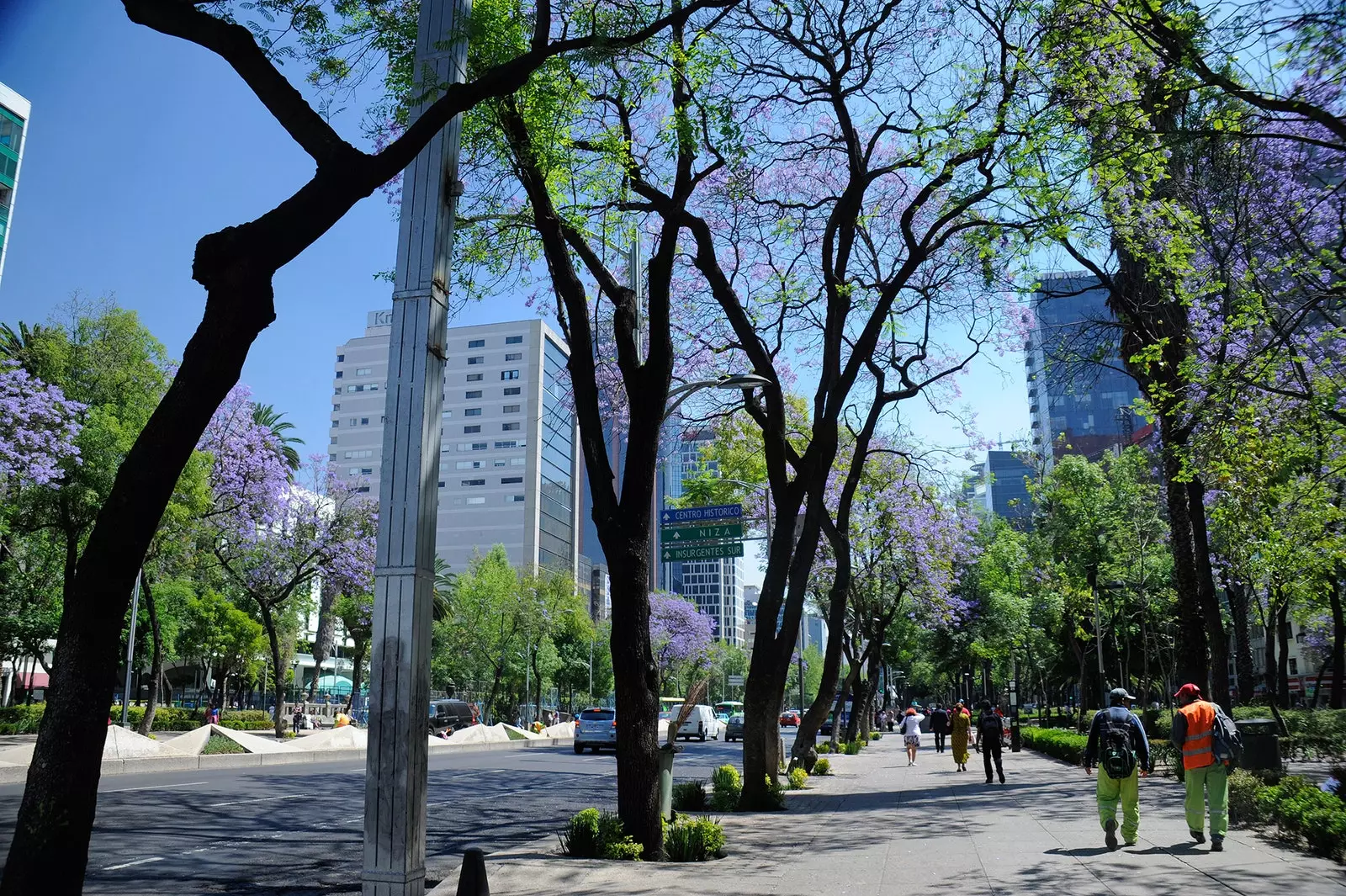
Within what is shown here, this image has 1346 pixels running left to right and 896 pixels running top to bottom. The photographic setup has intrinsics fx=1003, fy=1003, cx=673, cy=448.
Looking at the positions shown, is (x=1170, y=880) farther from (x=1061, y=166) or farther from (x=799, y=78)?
(x=799, y=78)

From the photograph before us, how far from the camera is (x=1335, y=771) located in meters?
12.5

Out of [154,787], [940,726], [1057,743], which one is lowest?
[940,726]

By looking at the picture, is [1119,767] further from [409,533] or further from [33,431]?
[33,431]

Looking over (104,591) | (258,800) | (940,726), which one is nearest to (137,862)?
(104,591)

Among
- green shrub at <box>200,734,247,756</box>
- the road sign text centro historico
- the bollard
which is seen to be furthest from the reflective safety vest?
green shrub at <box>200,734,247,756</box>

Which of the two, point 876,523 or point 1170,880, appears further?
point 876,523

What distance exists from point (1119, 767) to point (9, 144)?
191 feet

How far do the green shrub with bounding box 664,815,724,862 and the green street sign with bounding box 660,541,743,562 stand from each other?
31.6ft

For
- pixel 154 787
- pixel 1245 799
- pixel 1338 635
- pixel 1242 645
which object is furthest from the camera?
pixel 1338 635

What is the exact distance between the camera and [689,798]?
1448cm

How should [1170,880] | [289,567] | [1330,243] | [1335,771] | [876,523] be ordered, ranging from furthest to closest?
1. [289,567]
2. [876,523]
3. [1330,243]
4. [1335,771]
5. [1170,880]

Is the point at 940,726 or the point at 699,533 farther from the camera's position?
the point at 940,726

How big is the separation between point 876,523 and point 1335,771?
19791 mm

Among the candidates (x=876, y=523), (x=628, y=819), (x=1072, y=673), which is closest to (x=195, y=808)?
(x=628, y=819)
